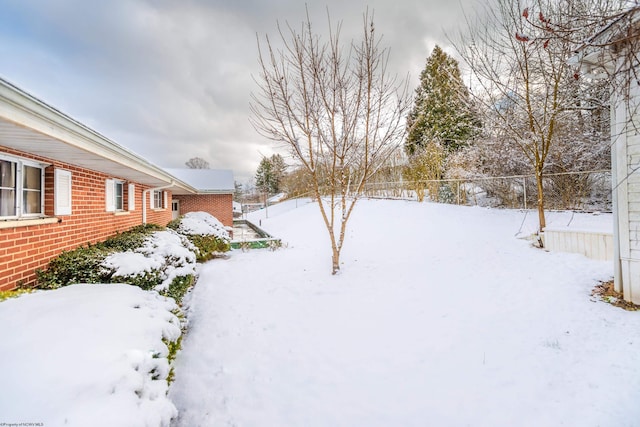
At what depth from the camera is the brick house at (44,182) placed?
2.66m

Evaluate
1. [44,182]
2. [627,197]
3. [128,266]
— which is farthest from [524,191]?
[44,182]

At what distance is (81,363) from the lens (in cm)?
205

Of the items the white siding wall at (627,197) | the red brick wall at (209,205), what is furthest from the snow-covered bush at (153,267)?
the red brick wall at (209,205)

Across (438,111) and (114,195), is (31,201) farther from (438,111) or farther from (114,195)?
(438,111)

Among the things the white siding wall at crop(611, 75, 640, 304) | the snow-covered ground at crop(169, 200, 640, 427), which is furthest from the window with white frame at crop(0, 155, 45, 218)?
the white siding wall at crop(611, 75, 640, 304)

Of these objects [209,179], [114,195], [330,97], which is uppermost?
[330,97]

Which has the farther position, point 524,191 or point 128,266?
point 524,191

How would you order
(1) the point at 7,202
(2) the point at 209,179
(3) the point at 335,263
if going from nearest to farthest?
(1) the point at 7,202, (3) the point at 335,263, (2) the point at 209,179

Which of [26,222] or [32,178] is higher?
[32,178]

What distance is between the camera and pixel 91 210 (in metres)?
5.60

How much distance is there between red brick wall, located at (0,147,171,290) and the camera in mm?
3459

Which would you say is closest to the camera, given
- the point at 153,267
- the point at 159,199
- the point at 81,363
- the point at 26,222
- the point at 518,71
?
the point at 81,363

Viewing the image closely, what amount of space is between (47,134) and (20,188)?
A: 1590mm

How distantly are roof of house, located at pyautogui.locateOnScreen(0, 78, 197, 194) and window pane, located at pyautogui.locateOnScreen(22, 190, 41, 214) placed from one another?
54 cm
